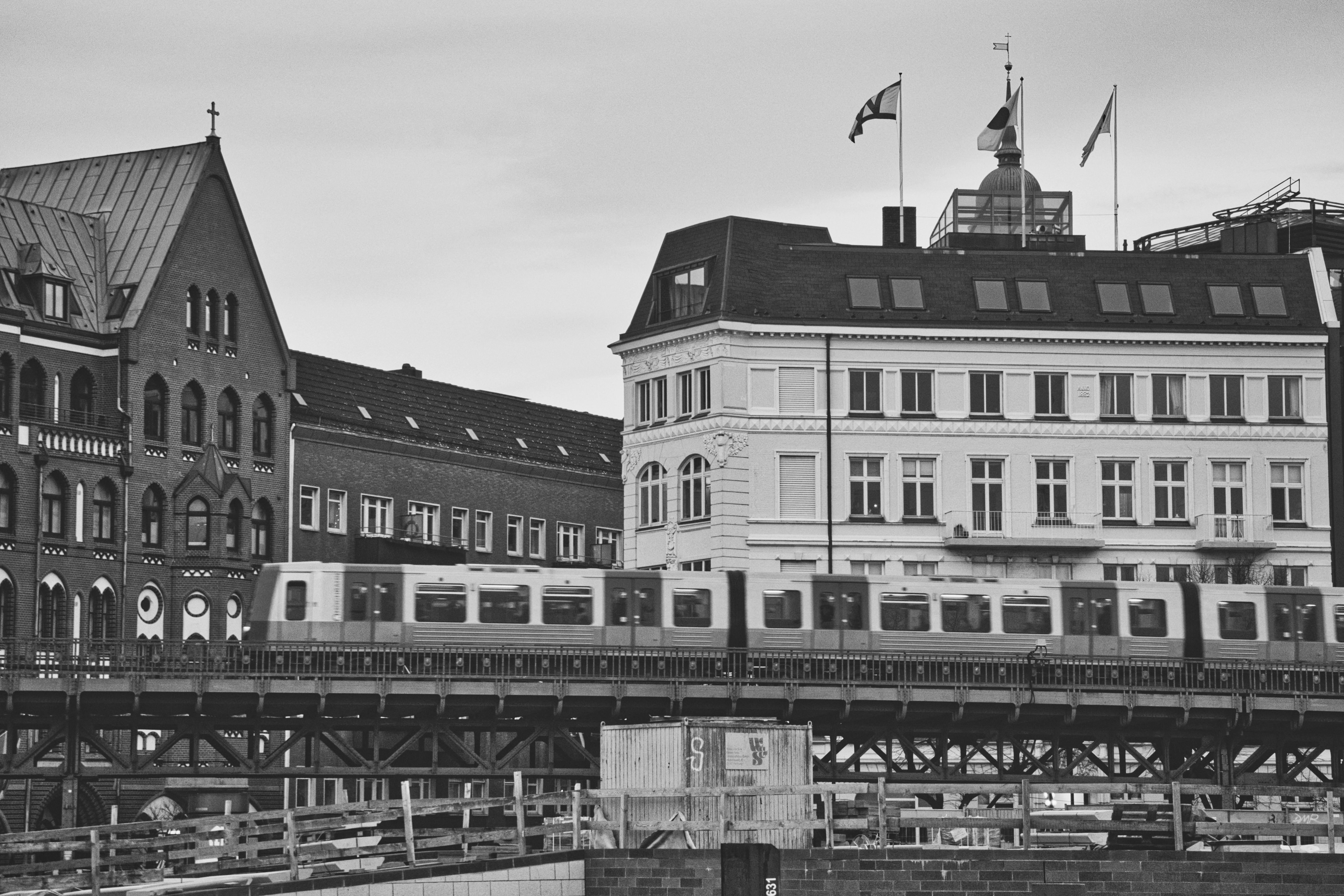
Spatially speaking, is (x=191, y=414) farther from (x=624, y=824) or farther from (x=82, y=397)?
(x=624, y=824)

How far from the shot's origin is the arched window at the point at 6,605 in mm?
85812

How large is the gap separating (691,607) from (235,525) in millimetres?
28427

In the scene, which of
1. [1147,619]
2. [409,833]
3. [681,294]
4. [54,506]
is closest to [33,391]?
[54,506]

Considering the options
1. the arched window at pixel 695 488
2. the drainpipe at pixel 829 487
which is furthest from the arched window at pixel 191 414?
the drainpipe at pixel 829 487

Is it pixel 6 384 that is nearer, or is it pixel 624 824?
pixel 624 824

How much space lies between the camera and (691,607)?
240ft

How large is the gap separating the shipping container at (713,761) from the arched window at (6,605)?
126ft

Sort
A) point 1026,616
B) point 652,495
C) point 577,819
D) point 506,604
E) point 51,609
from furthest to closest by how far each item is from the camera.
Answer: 1. point 652,495
2. point 51,609
3. point 1026,616
4. point 506,604
5. point 577,819

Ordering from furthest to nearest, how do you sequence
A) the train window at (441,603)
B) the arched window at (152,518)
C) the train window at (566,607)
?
1. the arched window at (152,518)
2. the train window at (566,607)
3. the train window at (441,603)

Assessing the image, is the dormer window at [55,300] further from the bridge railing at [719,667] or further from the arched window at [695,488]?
the arched window at [695,488]

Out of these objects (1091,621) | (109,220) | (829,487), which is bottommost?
(1091,621)

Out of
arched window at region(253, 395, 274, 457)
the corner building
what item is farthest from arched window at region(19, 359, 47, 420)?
→ the corner building

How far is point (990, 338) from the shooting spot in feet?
300

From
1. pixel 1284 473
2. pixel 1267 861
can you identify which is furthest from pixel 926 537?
pixel 1267 861
